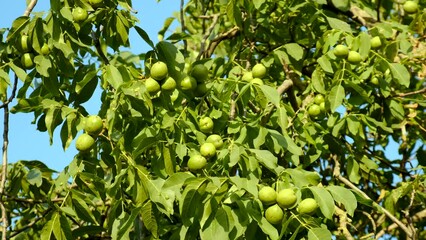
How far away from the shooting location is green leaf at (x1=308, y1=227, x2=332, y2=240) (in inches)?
103

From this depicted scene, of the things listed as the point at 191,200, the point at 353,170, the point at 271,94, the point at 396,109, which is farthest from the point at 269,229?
the point at 396,109

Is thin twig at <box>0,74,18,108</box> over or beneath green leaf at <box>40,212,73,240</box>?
over

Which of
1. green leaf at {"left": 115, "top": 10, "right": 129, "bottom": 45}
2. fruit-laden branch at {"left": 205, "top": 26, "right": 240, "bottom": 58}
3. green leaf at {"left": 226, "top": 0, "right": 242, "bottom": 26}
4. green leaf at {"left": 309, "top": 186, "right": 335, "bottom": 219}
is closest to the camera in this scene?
green leaf at {"left": 309, "top": 186, "right": 335, "bottom": 219}

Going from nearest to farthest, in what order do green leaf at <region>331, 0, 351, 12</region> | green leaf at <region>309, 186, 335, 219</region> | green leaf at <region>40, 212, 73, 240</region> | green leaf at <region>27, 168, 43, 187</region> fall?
1. green leaf at <region>309, 186, 335, 219</region>
2. green leaf at <region>40, 212, 73, 240</region>
3. green leaf at <region>27, 168, 43, 187</region>
4. green leaf at <region>331, 0, 351, 12</region>

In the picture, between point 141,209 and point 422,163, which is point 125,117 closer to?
point 141,209

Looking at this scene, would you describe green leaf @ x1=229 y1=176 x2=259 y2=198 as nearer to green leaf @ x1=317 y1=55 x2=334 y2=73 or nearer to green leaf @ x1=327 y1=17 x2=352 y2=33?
green leaf @ x1=317 y1=55 x2=334 y2=73

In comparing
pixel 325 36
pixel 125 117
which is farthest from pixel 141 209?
pixel 325 36

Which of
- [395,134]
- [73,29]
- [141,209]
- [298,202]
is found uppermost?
[73,29]

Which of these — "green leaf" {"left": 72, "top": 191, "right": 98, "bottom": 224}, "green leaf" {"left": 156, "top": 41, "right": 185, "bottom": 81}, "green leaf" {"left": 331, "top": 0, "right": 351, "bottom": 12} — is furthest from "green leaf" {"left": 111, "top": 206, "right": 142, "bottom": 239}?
"green leaf" {"left": 331, "top": 0, "right": 351, "bottom": 12}

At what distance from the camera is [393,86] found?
4.74 metres

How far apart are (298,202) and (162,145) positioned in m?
0.57

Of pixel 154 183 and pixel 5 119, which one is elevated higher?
pixel 5 119

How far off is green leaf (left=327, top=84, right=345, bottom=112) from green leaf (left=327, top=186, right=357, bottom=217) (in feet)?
2.87

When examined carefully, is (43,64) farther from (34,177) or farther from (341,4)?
(341,4)
